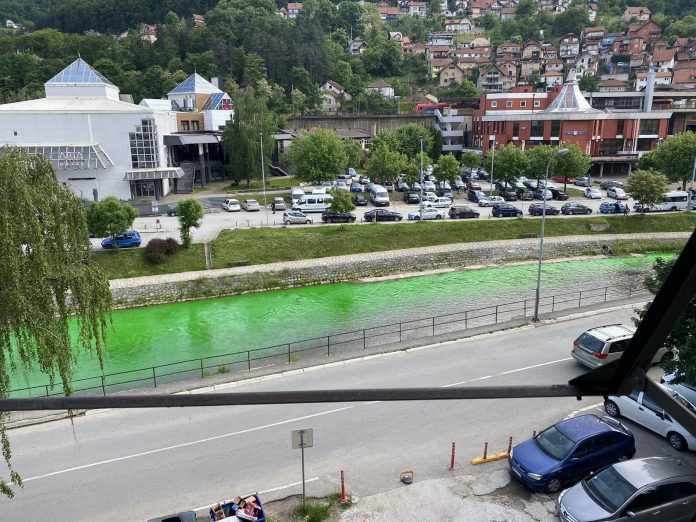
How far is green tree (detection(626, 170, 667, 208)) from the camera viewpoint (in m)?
28.4

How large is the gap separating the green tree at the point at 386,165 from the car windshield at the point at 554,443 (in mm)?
28949

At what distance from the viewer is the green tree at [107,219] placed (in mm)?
22234

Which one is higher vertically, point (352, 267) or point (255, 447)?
point (255, 447)

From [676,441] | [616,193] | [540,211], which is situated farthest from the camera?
[616,193]

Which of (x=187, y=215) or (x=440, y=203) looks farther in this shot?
(x=440, y=203)

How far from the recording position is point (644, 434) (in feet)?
31.4

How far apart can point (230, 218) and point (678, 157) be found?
95.1 ft

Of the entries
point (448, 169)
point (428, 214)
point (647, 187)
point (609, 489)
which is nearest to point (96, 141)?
point (428, 214)

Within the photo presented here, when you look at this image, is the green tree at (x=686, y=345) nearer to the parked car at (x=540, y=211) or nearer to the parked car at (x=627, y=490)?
the parked car at (x=627, y=490)

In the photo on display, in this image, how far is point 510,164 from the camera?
36156 mm

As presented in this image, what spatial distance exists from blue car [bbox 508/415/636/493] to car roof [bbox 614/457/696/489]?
91 centimetres

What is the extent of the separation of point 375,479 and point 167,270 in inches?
662

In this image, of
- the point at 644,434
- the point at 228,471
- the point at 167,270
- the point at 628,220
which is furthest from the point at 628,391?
the point at 628,220

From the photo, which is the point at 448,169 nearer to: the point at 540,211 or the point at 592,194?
the point at 540,211
